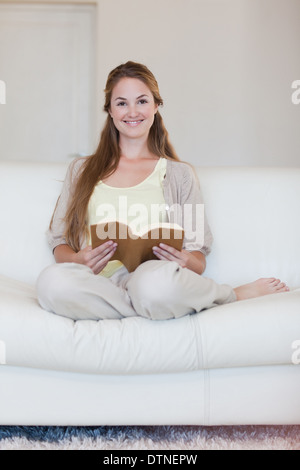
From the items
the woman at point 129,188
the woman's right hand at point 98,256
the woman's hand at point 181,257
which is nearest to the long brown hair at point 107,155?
the woman at point 129,188

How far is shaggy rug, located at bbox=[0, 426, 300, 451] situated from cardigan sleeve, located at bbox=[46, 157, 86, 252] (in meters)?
0.66

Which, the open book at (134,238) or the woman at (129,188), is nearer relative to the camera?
the open book at (134,238)

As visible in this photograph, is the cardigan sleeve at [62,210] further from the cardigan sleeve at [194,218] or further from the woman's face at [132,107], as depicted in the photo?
the cardigan sleeve at [194,218]

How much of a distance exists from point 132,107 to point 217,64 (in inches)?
108

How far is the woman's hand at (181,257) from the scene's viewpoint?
173cm

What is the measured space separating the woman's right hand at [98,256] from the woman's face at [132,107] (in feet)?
1.74

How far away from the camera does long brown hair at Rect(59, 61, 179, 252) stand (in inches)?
79.7

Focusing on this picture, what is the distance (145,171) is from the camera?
83.7 inches

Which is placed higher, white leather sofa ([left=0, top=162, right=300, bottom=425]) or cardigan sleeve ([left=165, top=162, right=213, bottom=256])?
cardigan sleeve ([left=165, top=162, right=213, bottom=256])

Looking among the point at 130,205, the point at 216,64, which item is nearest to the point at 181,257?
the point at 130,205

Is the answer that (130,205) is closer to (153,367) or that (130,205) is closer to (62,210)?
(62,210)

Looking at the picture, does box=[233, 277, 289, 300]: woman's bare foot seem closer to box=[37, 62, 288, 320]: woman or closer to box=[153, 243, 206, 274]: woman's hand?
box=[37, 62, 288, 320]: woman

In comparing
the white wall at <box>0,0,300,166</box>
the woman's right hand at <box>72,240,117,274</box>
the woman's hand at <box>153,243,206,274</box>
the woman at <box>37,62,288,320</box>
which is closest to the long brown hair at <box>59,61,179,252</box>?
the woman at <box>37,62,288,320</box>
